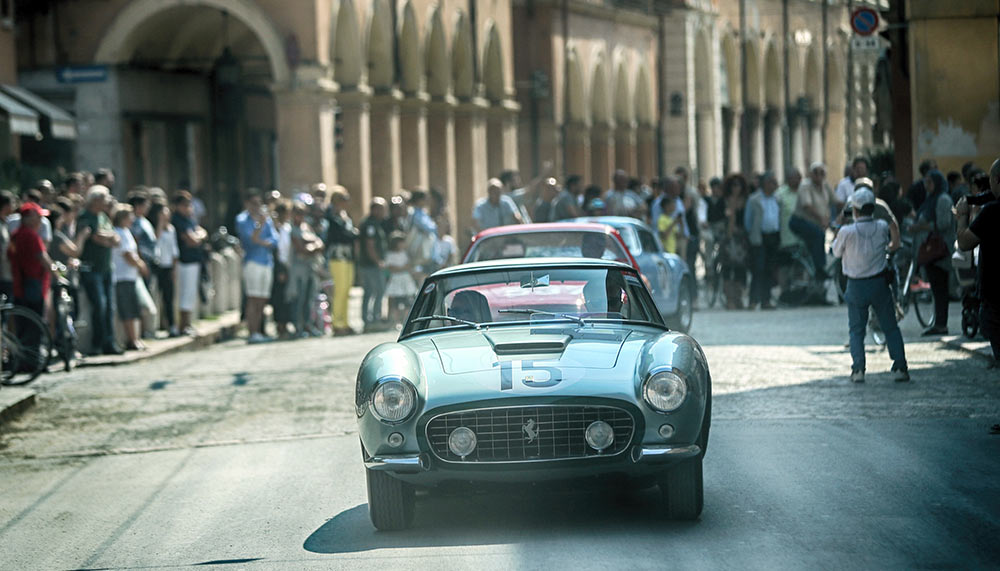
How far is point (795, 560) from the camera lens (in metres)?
7.32

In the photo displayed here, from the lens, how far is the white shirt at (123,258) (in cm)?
1938

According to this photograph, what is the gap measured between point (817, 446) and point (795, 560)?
11.3 ft

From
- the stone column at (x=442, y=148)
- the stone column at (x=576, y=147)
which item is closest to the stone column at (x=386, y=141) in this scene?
the stone column at (x=442, y=148)

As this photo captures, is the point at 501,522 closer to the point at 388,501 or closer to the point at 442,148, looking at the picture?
the point at 388,501

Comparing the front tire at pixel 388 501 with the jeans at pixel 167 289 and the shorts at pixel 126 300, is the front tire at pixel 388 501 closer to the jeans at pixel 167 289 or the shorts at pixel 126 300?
the shorts at pixel 126 300

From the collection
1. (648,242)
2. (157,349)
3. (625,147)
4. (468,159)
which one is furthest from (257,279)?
(625,147)

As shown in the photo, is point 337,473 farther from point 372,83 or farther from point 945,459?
point 372,83

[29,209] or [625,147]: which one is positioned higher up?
[625,147]

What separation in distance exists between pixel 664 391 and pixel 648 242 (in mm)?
11499

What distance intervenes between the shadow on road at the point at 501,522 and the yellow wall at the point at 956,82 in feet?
52.4

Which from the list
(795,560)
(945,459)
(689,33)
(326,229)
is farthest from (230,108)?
(689,33)

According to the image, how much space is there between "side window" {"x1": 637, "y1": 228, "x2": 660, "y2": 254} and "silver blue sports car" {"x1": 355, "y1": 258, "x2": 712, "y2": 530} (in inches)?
421

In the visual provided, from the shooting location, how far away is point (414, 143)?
3906cm

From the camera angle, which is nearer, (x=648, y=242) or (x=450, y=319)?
(x=450, y=319)
